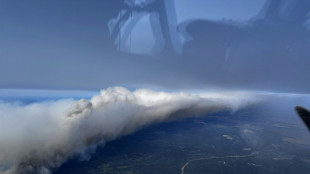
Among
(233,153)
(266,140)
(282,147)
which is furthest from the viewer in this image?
(266,140)

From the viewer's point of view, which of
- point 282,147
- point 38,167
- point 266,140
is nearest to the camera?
point 38,167

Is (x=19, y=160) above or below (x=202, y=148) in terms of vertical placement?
above

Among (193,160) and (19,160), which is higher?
(19,160)

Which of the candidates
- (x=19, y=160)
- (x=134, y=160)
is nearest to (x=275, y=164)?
(x=134, y=160)

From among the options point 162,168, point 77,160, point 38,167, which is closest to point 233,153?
point 162,168

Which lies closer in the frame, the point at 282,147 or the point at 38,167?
the point at 38,167

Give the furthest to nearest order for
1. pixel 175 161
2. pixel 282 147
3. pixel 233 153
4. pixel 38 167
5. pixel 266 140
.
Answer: pixel 266 140
pixel 282 147
pixel 233 153
pixel 175 161
pixel 38 167

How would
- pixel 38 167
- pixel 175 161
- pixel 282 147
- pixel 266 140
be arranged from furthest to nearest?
pixel 266 140 → pixel 282 147 → pixel 175 161 → pixel 38 167

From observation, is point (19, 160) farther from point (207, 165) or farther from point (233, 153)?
point (233, 153)

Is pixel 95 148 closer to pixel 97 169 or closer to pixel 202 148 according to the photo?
pixel 97 169
